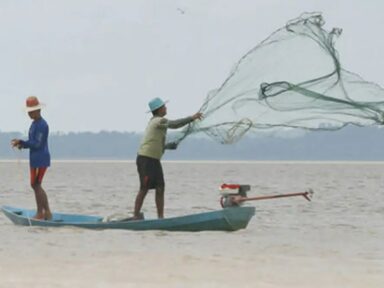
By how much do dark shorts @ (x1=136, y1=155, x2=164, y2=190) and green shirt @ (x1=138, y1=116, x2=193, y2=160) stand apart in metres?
0.07

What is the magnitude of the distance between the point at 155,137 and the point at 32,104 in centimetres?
183

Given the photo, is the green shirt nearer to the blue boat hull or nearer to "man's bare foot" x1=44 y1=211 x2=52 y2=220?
the blue boat hull

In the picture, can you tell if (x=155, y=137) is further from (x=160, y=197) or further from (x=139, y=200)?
(x=139, y=200)

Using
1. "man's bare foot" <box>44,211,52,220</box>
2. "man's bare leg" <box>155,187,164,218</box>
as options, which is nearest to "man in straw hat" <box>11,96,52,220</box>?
"man's bare foot" <box>44,211,52,220</box>

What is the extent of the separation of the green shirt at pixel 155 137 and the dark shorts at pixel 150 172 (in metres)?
0.07

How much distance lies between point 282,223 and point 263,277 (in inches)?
362

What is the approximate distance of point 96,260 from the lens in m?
13.0

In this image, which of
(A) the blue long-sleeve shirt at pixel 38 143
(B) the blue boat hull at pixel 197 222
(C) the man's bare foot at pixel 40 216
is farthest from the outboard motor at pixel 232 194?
(C) the man's bare foot at pixel 40 216

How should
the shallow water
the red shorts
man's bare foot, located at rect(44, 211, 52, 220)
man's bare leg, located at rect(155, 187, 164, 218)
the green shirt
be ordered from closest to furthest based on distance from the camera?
Answer: 1. the shallow water
2. the green shirt
3. man's bare leg, located at rect(155, 187, 164, 218)
4. the red shorts
5. man's bare foot, located at rect(44, 211, 52, 220)

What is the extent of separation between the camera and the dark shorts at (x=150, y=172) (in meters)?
15.7

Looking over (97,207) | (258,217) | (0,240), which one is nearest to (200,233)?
(0,240)

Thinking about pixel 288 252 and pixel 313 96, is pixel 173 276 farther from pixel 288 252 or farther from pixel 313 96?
pixel 313 96

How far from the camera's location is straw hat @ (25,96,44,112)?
1577 centimetres

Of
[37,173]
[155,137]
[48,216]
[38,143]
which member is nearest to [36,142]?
[38,143]
